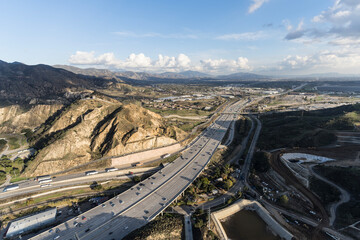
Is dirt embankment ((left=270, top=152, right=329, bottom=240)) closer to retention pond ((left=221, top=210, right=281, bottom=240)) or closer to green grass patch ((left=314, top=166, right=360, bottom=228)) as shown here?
green grass patch ((left=314, top=166, right=360, bottom=228))

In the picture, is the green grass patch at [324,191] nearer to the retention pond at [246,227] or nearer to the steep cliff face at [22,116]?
the retention pond at [246,227]

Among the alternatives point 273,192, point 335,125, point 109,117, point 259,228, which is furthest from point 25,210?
point 335,125

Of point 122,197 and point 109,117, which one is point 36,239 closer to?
point 122,197

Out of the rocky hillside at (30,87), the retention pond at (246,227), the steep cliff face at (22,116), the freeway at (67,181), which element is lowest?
the retention pond at (246,227)

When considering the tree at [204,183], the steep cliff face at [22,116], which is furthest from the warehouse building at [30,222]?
the steep cliff face at [22,116]

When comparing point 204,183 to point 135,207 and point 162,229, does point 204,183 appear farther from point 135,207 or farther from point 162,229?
point 135,207

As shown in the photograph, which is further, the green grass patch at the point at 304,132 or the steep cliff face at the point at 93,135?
the green grass patch at the point at 304,132

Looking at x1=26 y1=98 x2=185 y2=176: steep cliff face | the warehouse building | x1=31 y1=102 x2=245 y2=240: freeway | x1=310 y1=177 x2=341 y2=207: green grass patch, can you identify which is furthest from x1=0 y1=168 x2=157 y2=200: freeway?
x1=310 y1=177 x2=341 y2=207: green grass patch
